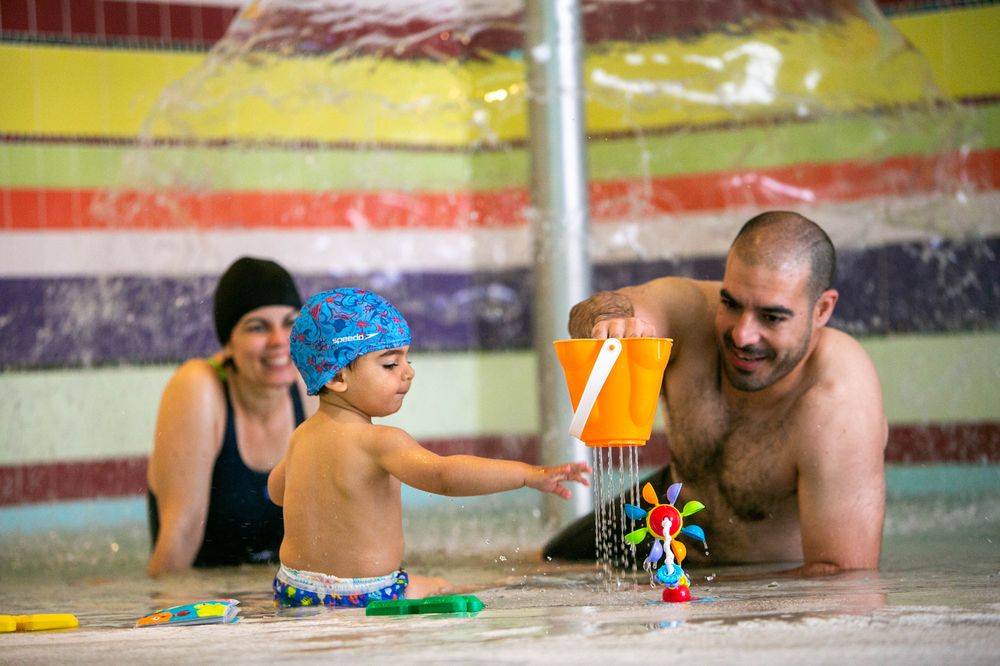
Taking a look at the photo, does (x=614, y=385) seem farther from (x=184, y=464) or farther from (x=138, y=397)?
(x=138, y=397)

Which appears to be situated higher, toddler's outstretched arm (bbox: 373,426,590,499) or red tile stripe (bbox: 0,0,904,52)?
red tile stripe (bbox: 0,0,904,52)

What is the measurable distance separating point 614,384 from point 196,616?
0.91 meters

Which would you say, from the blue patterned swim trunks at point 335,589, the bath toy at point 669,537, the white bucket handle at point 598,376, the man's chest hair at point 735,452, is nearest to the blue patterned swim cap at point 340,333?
the blue patterned swim trunks at point 335,589

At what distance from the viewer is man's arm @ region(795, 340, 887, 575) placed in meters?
2.89

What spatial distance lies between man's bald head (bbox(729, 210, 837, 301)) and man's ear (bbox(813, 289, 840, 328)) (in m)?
0.01

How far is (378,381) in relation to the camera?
264cm

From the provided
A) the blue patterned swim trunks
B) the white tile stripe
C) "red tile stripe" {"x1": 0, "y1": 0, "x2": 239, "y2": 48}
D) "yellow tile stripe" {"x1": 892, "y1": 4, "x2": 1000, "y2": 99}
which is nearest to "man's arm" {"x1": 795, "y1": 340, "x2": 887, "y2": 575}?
the blue patterned swim trunks

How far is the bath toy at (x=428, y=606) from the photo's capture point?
2.33 metres

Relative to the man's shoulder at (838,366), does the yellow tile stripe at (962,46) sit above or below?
above

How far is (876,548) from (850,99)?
2744 mm

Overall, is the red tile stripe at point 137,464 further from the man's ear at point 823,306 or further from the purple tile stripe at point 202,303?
the man's ear at point 823,306

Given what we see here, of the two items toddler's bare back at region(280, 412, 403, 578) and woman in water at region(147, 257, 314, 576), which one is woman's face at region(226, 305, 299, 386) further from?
toddler's bare back at region(280, 412, 403, 578)

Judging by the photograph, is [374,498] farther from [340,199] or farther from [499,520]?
[340,199]

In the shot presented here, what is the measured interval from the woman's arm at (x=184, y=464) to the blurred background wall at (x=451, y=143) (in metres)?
2.05
